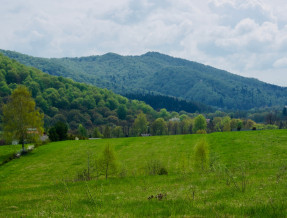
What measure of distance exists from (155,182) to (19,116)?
40.1 meters

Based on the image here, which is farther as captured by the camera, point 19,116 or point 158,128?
point 158,128

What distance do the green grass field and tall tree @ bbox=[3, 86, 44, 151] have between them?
5.18m

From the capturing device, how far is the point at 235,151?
35.2 m

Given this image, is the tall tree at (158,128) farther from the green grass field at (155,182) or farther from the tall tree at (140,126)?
the green grass field at (155,182)

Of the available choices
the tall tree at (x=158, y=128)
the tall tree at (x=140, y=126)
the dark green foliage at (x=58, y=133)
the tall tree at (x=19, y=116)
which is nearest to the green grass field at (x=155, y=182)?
the tall tree at (x=19, y=116)

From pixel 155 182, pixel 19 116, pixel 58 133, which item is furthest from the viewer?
pixel 58 133

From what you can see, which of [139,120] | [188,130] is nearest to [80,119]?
[139,120]

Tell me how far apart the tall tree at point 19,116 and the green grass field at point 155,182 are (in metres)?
5.18

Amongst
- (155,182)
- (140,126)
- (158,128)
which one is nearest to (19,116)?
(155,182)

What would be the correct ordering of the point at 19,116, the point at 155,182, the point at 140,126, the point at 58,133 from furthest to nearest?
the point at 140,126, the point at 58,133, the point at 19,116, the point at 155,182

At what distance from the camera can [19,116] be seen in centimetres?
4966

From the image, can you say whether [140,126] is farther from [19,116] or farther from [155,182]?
[155,182]

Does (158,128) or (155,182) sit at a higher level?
(155,182)

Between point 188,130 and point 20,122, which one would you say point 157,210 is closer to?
point 20,122
